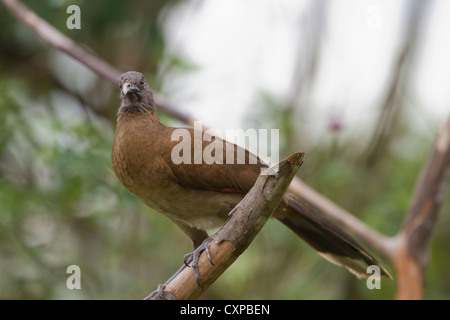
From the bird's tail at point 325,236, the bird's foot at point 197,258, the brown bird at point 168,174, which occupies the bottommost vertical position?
the bird's foot at point 197,258

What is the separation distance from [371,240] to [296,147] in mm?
1159

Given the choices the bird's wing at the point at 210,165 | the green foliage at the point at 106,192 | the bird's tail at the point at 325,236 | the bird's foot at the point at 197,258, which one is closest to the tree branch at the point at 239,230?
the bird's foot at the point at 197,258

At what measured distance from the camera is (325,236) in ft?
10.00

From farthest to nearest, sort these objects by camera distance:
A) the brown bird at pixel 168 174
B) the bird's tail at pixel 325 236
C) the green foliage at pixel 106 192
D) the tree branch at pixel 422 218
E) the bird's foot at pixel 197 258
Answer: the green foliage at pixel 106 192 < the tree branch at pixel 422 218 < the bird's tail at pixel 325 236 < the brown bird at pixel 168 174 < the bird's foot at pixel 197 258

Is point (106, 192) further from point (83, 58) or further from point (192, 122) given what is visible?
point (83, 58)

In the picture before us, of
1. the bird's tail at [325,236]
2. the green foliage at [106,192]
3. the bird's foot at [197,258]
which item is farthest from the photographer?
the green foliage at [106,192]

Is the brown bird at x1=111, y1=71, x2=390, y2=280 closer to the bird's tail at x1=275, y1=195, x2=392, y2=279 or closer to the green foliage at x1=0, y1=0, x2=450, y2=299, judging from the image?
the bird's tail at x1=275, y1=195, x2=392, y2=279

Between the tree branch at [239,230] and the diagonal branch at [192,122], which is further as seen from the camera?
the diagonal branch at [192,122]

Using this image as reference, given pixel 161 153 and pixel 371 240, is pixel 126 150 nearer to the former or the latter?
pixel 161 153

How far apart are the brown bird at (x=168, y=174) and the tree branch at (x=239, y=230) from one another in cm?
11

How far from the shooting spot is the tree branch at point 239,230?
2.26 meters

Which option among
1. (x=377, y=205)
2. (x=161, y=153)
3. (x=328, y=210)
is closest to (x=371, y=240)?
(x=328, y=210)

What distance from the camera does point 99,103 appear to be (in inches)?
208

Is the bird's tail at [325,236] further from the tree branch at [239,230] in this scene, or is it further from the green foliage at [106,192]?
the green foliage at [106,192]
